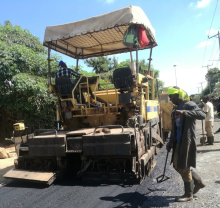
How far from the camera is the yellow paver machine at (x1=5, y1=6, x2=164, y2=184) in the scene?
383 centimetres

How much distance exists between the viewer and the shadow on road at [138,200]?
310cm

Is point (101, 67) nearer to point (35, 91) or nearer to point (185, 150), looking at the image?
point (35, 91)

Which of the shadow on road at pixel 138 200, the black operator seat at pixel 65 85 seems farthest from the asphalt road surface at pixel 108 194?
the black operator seat at pixel 65 85

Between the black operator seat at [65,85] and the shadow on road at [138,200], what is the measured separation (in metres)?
2.52

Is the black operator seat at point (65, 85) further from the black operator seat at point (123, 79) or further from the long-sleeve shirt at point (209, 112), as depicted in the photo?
the long-sleeve shirt at point (209, 112)

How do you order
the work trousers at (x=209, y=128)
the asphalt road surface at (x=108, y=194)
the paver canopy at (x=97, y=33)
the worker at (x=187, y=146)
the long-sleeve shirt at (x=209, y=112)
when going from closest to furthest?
1. the worker at (x=187, y=146)
2. the asphalt road surface at (x=108, y=194)
3. the paver canopy at (x=97, y=33)
4. the work trousers at (x=209, y=128)
5. the long-sleeve shirt at (x=209, y=112)

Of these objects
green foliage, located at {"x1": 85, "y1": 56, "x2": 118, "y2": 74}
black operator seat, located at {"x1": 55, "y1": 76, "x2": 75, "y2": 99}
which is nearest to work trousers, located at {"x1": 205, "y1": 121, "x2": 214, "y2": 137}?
black operator seat, located at {"x1": 55, "y1": 76, "x2": 75, "y2": 99}

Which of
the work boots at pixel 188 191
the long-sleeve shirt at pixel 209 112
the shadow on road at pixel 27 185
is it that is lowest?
the shadow on road at pixel 27 185

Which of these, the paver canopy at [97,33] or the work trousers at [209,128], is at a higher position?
the paver canopy at [97,33]

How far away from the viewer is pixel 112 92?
554 cm

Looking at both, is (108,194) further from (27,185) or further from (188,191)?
(27,185)

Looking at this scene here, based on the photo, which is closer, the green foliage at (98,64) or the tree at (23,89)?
the tree at (23,89)

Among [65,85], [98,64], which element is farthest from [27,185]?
[98,64]

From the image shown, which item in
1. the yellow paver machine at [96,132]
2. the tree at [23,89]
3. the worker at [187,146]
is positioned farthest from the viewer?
the tree at [23,89]
